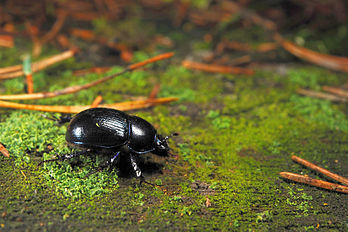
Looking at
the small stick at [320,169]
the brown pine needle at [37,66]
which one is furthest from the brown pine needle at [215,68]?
the small stick at [320,169]

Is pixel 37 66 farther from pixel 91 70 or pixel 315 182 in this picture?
pixel 315 182

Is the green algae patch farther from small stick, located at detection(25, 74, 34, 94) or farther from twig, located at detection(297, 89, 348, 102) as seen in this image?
twig, located at detection(297, 89, 348, 102)

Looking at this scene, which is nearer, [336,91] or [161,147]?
[161,147]

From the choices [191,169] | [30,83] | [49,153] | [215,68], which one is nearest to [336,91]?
[215,68]

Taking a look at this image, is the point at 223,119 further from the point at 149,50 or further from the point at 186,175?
the point at 149,50

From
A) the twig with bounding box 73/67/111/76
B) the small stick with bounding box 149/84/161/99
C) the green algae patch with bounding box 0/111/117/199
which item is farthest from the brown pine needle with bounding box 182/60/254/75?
the green algae patch with bounding box 0/111/117/199

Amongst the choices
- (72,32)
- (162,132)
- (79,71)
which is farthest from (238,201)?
(72,32)
